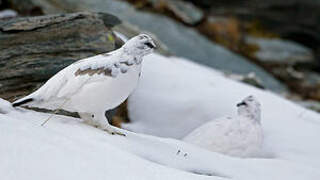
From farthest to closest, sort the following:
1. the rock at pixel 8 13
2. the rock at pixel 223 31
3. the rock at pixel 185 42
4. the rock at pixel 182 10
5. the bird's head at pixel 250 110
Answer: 1. the rock at pixel 223 31
2. the rock at pixel 182 10
3. the rock at pixel 185 42
4. the rock at pixel 8 13
5. the bird's head at pixel 250 110

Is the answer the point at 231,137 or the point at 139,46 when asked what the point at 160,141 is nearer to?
the point at 139,46

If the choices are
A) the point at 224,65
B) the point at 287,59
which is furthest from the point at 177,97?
the point at 287,59

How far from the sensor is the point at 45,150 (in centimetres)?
243

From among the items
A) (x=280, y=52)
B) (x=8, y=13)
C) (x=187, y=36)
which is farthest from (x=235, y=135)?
(x=280, y=52)

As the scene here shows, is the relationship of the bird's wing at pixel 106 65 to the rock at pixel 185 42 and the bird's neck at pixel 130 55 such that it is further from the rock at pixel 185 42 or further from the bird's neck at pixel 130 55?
the rock at pixel 185 42

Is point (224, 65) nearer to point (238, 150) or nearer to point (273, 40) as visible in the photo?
point (273, 40)

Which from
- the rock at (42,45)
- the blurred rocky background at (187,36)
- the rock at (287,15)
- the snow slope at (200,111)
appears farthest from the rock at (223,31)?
the rock at (42,45)

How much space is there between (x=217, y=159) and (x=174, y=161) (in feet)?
1.17

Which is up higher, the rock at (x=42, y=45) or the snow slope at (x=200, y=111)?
the rock at (x=42, y=45)

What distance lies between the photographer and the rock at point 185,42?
8391 millimetres

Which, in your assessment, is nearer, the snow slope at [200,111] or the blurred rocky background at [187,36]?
the blurred rocky background at [187,36]

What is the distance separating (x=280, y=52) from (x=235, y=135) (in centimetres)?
632

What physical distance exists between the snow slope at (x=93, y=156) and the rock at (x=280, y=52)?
21.8 ft

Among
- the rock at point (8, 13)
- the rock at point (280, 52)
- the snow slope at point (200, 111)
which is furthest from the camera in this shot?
the rock at point (280, 52)
